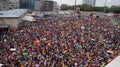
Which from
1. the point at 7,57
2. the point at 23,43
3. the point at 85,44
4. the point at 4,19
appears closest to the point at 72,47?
the point at 85,44

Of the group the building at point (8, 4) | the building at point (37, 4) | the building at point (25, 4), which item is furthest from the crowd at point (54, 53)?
the building at point (37, 4)

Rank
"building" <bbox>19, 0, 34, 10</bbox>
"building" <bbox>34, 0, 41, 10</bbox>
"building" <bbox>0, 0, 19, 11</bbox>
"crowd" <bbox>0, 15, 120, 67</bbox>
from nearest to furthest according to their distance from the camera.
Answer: "crowd" <bbox>0, 15, 120, 67</bbox>
"building" <bbox>0, 0, 19, 11</bbox>
"building" <bbox>19, 0, 34, 10</bbox>
"building" <bbox>34, 0, 41, 10</bbox>

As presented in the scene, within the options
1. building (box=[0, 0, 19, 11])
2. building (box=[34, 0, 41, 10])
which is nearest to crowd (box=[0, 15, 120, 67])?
building (box=[0, 0, 19, 11])

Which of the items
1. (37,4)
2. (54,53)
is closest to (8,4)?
(37,4)

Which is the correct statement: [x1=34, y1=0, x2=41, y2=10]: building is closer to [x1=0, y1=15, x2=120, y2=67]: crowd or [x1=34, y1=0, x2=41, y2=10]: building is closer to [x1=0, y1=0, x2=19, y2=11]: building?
[x1=0, y1=0, x2=19, y2=11]: building

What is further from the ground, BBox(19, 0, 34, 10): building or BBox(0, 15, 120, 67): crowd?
BBox(19, 0, 34, 10): building

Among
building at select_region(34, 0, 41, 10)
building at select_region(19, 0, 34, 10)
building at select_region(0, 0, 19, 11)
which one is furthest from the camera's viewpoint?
building at select_region(34, 0, 41, 10)

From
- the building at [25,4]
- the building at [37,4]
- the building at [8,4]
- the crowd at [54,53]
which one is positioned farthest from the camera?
the building at [37,4]

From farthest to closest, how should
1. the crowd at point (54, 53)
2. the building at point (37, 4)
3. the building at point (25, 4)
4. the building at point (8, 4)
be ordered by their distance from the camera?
the building at point (37, 4)
the building at point (25, 4)
the building at point (8, 4)
the crowd at point (54, 53)

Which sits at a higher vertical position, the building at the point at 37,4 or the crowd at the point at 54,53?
the building at the point at 37,4

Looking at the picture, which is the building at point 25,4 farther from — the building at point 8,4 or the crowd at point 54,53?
the crowd at point 54,53

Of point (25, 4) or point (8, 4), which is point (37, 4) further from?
point (8, 4)

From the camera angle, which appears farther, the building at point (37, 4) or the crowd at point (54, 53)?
the building at point (37, 4)
